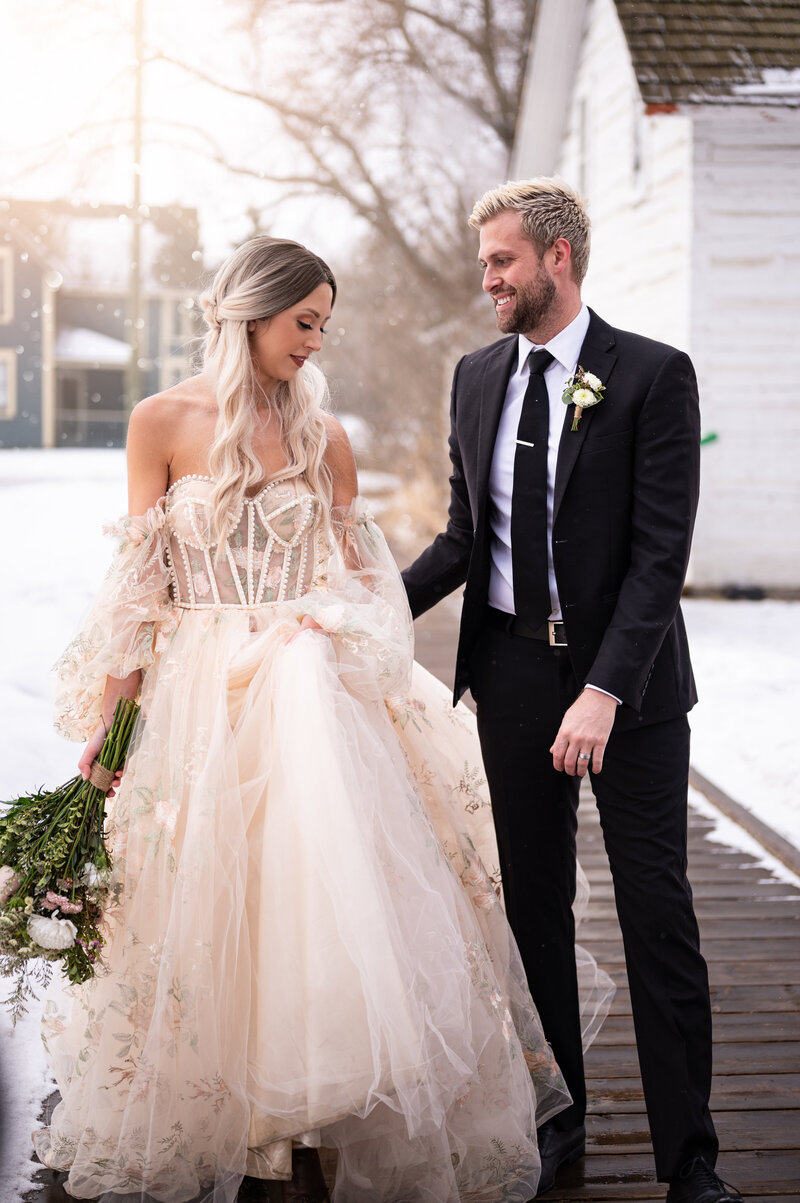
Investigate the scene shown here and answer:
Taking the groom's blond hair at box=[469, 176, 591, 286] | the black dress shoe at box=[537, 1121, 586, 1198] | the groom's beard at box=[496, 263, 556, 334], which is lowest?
the black dress shoe at box=[537, 1121, 586, 1198]

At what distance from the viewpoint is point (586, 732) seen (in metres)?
2.28

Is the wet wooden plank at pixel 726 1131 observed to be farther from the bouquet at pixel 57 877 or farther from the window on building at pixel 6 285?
the window on building at pixel 6 285

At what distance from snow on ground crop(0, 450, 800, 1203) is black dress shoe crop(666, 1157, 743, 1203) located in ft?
4.36

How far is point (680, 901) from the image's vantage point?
7.80 ft

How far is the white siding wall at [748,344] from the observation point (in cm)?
1006

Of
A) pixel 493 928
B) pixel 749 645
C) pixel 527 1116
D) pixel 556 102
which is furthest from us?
pixel 556 102

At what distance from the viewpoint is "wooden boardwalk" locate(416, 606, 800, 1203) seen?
100 inches

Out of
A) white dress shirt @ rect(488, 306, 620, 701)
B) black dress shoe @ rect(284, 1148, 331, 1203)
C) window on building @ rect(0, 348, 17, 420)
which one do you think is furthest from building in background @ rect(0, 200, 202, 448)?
black dress shoe @ rect(284, 1148, 331, 1203)

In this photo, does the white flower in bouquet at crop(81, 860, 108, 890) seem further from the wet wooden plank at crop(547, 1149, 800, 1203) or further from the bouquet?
the wet wooden plank at crop(547, 1149, 800, 1203)

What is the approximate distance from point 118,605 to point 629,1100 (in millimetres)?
1691

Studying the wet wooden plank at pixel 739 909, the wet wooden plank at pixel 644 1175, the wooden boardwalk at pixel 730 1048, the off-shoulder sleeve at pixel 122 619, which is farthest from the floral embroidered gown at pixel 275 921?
the wet wooden plank at pixel 739 909

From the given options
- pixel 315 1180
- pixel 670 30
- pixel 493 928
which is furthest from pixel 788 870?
pixel 670 30

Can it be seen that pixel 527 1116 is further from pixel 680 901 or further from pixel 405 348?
pixel 405 348

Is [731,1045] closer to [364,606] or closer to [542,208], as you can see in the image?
[364,606]
